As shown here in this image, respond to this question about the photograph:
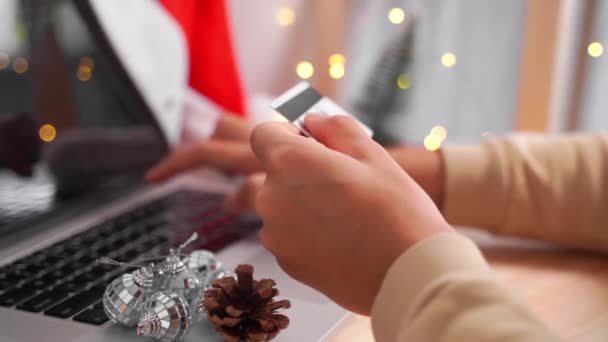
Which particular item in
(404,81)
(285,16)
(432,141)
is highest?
(285,16)

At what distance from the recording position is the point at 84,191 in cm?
77

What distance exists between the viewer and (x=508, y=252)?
0.66 m

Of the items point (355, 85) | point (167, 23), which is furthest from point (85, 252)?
point (355, 85)

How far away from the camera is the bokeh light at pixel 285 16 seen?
1.25 meters

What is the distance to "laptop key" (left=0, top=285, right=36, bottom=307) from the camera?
0.50m

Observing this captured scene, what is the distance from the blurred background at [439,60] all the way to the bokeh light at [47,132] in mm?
477

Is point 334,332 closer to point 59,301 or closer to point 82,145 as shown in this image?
point 59,301

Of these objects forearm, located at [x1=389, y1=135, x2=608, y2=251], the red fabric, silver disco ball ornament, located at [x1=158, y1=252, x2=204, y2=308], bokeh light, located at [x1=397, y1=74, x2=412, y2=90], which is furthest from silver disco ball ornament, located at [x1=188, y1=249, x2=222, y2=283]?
bokeh light, located at [x1=397, y1=74, x2=412, y2=90]

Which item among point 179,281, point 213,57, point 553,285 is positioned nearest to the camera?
point 179,281

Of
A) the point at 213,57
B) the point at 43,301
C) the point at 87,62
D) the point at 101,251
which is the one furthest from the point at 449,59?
the point at 43,301

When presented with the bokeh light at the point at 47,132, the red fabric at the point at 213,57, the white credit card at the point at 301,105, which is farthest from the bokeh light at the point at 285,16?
the white credit card at the point at 301,105

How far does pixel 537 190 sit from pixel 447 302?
0.36 metres

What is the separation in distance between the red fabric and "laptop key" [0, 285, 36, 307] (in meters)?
0.54

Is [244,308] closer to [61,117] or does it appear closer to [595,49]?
[61,117]
